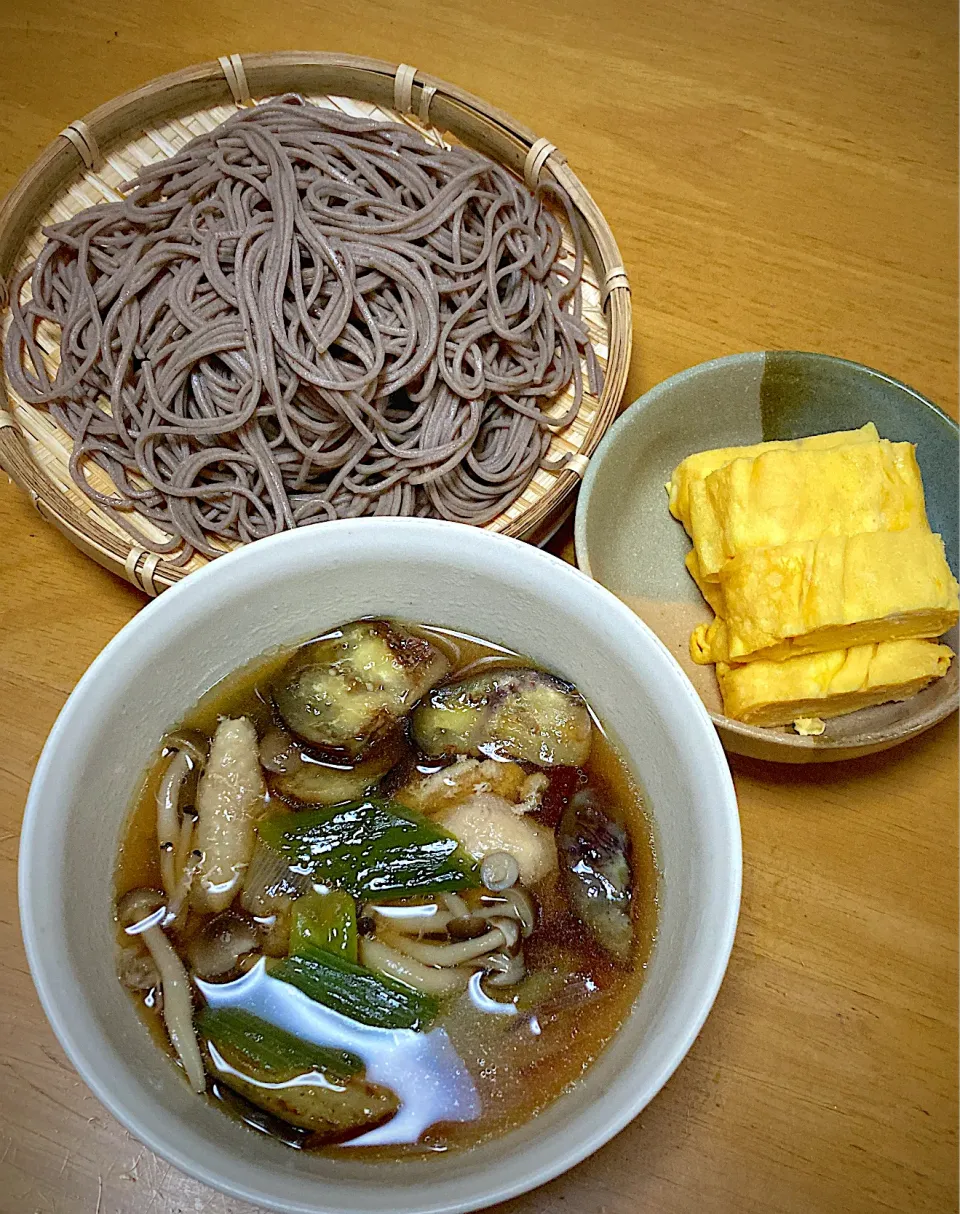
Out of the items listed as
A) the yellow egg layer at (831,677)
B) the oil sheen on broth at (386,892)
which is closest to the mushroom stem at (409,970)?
the oil sheen on broth at (386,892)

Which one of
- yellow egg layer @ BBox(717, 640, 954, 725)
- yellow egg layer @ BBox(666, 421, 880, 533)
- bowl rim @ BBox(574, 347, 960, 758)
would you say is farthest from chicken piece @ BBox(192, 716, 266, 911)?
yellow egg layer @ BBox(666, 421, 880, 533)

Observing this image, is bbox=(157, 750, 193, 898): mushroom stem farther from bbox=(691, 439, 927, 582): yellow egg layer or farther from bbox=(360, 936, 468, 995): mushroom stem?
bbox=(691, 439, 927, 582): yellow egg layer

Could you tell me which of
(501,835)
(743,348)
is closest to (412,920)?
(501,835)

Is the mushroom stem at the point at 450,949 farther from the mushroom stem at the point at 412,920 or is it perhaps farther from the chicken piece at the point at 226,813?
the chicken piece at the point at 226,813

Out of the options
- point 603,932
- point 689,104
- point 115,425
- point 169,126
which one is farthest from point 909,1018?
point 169,126

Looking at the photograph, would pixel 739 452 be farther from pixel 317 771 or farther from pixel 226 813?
pixel 226 813

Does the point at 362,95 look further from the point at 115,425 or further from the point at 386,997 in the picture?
the point at 386,997
